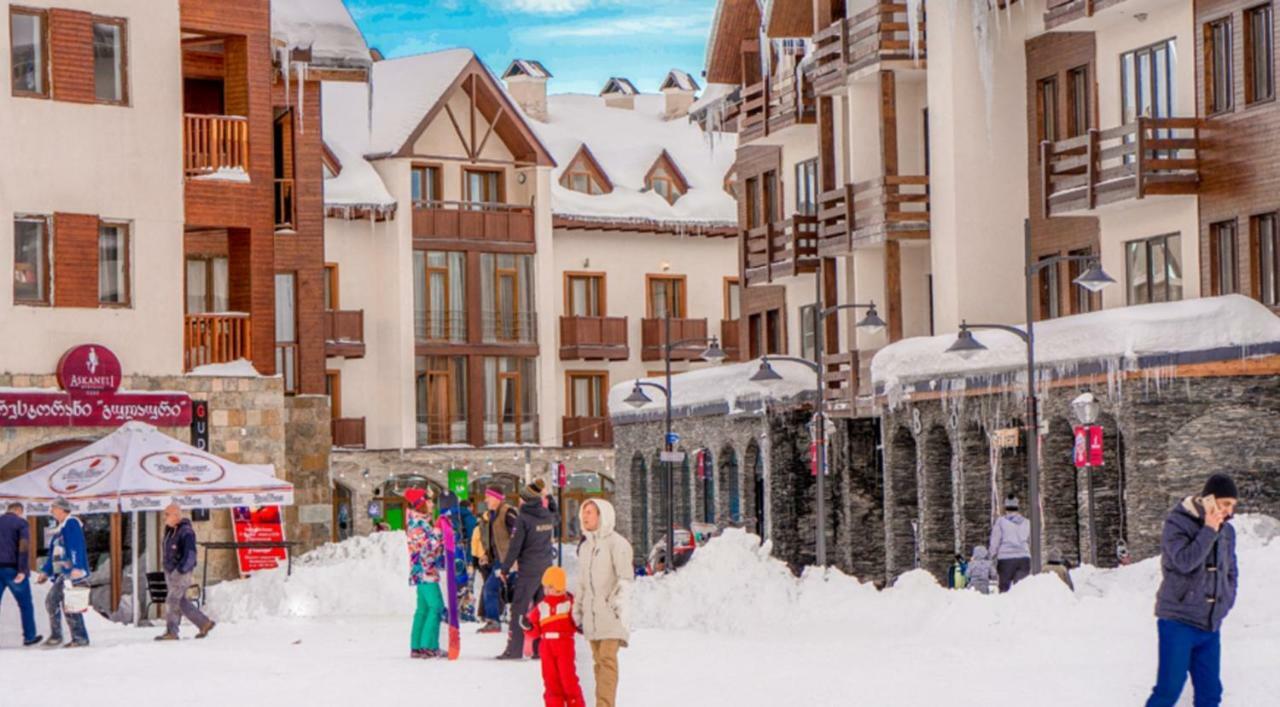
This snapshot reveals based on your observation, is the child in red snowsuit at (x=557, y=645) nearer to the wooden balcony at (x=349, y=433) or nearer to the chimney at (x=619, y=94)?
the wooden balcony at (x=349, y=433)

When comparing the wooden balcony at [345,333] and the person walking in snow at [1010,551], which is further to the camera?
the wooden balcony at [345,333]

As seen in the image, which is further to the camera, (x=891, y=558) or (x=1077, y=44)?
(x=891, y=558)

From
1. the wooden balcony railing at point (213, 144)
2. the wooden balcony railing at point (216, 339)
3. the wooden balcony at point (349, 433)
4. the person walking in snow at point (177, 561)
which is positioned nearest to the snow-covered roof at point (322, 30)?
the wooden balcony railing at point (213, 144)

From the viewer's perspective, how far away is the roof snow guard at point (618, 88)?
238ft

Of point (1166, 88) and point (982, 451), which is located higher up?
point (1166, 88)

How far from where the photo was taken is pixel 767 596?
27531 millimetres

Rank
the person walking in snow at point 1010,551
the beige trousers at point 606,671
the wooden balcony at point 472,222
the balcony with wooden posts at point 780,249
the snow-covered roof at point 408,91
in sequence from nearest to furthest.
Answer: the beige trousers at point 606,671
the person walking in snow at point 1010,551
the balcony with wooden posts at point 780,249
the snow-covered roof at point 408,91
the wooden balcony at point 472,222

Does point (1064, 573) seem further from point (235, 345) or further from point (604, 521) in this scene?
point (235, 345)

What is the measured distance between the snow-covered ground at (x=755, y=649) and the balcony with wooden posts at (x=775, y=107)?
1634 cm

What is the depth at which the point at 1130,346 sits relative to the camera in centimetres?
3023

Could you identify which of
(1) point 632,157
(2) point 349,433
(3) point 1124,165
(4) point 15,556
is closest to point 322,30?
(3) point 1124,165

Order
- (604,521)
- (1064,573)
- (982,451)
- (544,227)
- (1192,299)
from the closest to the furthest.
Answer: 1. (604,521)
2. (1064,573)
3. (1192,299)
4. (982,451)
5. (544,227)

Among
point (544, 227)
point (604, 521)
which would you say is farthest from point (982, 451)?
point (544, 227)

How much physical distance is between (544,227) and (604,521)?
48.6 metres
